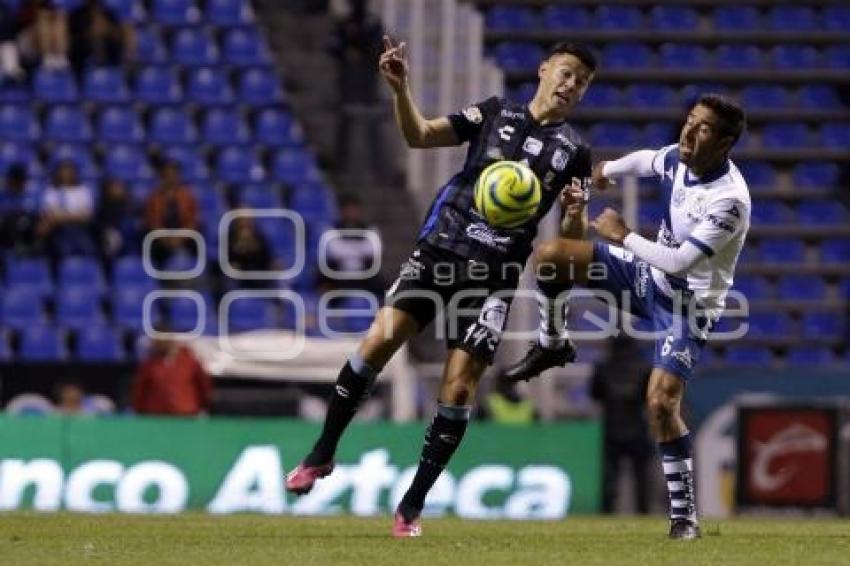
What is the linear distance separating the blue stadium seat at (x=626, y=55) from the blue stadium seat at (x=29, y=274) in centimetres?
661

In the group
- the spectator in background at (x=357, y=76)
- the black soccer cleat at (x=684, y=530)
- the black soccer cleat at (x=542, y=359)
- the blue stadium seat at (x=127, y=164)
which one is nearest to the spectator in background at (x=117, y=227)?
the blue stadium seat at (x=127, y=164)

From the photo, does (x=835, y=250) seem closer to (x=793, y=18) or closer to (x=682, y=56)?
(x=682, y=56)

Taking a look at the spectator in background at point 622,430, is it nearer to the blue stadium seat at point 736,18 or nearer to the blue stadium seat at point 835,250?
the blue stadium seat at point 835,250

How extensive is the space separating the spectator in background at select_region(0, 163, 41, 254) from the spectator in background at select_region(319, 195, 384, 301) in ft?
9.72

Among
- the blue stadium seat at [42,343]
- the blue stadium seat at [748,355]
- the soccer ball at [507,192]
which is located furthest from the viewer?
the blue stadium seat at [748,355]

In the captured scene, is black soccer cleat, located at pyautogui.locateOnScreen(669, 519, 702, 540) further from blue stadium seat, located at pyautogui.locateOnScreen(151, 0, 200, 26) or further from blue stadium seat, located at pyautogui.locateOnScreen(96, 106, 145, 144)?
blue stadium seat, located at pyautogui.locateOnScreen(151, 0, 200, 26)

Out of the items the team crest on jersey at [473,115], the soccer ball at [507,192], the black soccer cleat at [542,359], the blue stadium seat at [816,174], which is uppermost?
the team crest on jersey at [473,115]

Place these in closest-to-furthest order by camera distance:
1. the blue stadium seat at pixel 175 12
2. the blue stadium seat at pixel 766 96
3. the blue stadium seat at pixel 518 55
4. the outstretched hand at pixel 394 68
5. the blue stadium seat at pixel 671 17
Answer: the outstretched hand at pixel 394 68 → the blue stadium seat at pixel 518 55 → the blue stadium seat at pixel 766 96 → the blue stadium seat at pixel 175 12 → the blue stadium seat at pixel 671 17

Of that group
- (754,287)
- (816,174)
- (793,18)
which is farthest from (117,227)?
(793,18)

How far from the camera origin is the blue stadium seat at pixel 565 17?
2297 centimetres

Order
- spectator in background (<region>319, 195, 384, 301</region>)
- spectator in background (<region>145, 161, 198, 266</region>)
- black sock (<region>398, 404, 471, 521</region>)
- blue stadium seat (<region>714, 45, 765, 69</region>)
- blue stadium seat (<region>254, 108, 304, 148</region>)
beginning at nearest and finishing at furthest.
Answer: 1. black sock (<region>398, 404, 471, 521</region>)
2. spectator in background (<region>319, 195, 384, 301</region>)
3. spectator in background (<region>145, 161, 198, 266</region>)
4. blue stadium seat (<region>254, 108, 304, 148</region>)
5. blue stadium seat (<region>714, 45, 765, 69</region>)

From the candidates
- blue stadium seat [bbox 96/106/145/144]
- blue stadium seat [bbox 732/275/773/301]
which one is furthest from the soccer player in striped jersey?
blue stadium seat [bbox 96/106/145/144]

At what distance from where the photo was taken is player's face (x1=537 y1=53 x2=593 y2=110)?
10.8 m

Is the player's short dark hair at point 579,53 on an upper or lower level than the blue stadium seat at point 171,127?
upper
